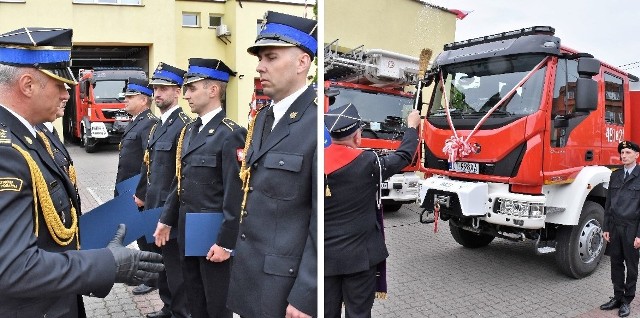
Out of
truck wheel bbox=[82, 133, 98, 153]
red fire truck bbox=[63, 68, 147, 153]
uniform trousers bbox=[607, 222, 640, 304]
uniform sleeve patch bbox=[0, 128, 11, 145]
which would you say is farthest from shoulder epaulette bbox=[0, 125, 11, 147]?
uniform trousers bbox=[607, 222, 640, 304]

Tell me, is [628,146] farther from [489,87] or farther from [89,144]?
[89,144]

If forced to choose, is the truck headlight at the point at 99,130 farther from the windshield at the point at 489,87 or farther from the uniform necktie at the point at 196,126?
the windshield at the point at 489,87

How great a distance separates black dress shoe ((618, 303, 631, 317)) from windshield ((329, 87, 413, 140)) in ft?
8.94

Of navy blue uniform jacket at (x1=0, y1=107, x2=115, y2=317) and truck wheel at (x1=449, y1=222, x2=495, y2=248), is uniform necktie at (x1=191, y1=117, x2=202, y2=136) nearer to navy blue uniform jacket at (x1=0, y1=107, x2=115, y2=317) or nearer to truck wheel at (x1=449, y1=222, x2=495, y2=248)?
navy blue uniform jacket at (x1=0, y1=107, x2=115, y2=317)

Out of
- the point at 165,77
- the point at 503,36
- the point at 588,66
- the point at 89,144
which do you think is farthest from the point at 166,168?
the point at 588,66

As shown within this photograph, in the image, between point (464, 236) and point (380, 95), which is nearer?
point (380, 95)

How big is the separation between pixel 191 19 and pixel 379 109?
107cm

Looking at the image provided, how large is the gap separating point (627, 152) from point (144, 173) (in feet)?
10.6

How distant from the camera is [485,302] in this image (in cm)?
270

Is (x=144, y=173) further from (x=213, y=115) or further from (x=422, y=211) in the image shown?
(x=422, y=211)

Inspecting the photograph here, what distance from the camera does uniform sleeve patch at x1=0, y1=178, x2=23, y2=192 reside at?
1.24m

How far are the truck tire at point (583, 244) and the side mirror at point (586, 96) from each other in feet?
3.32

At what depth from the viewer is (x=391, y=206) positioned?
220 cm

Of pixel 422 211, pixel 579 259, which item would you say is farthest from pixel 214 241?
pixel 579 259
